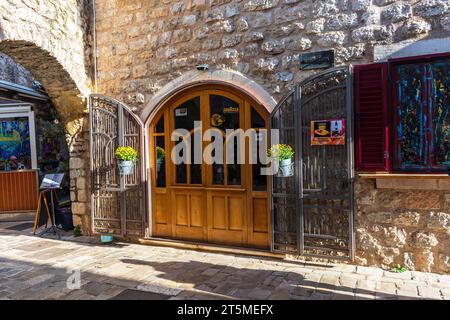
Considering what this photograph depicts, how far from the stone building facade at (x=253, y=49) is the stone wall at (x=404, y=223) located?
0.01 metres

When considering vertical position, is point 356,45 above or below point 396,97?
above

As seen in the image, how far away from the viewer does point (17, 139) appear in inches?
326

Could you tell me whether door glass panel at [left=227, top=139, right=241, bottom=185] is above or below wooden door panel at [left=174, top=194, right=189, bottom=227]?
above

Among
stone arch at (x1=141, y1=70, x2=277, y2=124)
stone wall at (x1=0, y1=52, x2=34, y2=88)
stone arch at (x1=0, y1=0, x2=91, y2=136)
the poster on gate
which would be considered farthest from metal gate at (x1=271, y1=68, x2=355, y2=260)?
stone wall at (x1=0, y1=52, x2=34, y2=88)

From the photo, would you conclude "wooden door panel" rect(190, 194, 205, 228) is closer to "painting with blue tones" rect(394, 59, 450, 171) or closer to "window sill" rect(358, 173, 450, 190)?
"window sill" rect(358, 173, 450, 190)

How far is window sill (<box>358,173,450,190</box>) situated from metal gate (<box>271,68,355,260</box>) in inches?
11.9

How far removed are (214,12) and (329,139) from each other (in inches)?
90.6

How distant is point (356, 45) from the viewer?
406cm

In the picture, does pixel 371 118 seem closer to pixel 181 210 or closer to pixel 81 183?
pixel 181 210

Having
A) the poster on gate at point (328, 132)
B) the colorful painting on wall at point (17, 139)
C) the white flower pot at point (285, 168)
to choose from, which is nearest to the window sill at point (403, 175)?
the poster on gate at point (328, 132)

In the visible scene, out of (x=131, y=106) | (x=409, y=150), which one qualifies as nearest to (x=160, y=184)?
→ (x=131, y=106)

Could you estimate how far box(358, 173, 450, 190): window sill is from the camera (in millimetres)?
3655

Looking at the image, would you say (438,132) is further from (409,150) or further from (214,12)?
(214,12)
